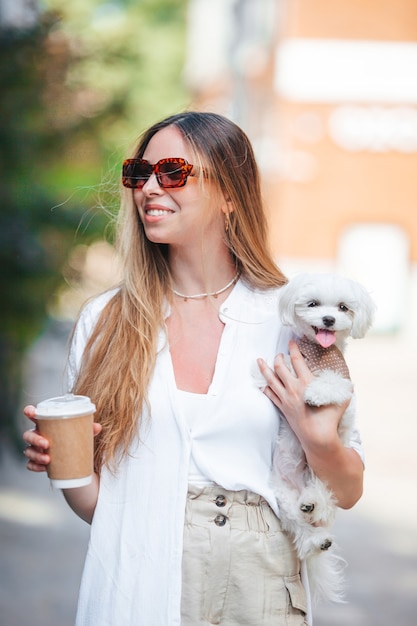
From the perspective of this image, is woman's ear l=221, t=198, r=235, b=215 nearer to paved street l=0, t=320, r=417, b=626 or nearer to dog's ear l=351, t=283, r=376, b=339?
dog's ear l=351, t=283, r=376, b=339

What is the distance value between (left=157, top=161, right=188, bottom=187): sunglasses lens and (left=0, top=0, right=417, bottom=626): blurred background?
0.37 meters

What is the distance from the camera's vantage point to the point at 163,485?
90.4 inches

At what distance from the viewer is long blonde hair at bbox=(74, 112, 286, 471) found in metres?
2.38

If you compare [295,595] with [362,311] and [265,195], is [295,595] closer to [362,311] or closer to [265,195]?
[362,311]

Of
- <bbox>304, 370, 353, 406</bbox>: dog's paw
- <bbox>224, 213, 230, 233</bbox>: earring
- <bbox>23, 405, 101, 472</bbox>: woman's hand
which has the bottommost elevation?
<bbox>23, 405, 101, 472</bbox>: woman's hand

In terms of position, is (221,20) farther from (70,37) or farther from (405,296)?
(70,37)

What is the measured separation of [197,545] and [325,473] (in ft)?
1.35

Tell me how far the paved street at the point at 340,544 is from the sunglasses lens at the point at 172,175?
266cm

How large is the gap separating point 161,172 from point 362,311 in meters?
0.69

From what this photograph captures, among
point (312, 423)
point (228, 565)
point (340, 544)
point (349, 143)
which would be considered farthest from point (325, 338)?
point (349, 143)

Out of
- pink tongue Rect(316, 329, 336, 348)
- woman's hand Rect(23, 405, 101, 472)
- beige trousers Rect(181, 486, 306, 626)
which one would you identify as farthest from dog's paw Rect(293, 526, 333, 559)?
woman's hand Rect(23, 405, 101, 472)

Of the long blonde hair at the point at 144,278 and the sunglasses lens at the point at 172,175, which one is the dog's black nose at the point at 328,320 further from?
the sunglasses lens at the point at 172,175

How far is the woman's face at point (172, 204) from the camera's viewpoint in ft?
8.11

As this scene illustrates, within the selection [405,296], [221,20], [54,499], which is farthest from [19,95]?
[221,20]
